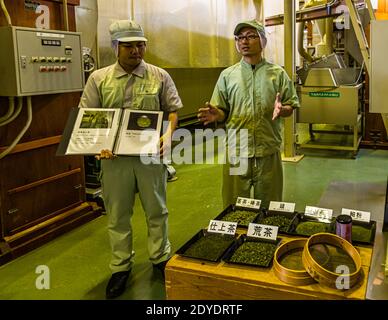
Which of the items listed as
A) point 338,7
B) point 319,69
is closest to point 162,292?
point 319,69

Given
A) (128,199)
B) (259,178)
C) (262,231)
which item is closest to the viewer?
(262,231)

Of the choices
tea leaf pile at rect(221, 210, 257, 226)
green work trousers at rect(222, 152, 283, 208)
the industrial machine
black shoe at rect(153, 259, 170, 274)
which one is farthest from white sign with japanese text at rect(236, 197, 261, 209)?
the industrial machine

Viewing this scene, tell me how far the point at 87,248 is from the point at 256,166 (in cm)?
140

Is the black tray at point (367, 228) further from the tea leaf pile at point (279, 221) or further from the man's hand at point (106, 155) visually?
the man's hand at point (106, 155)

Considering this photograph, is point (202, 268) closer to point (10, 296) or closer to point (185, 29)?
point (10, 296)

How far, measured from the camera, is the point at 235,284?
1410mm

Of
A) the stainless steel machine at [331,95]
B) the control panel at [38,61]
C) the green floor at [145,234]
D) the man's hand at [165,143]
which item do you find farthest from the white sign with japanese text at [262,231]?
the stainless steel machine at [331,95]

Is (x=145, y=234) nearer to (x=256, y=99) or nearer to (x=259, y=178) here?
(x=259, y=178)

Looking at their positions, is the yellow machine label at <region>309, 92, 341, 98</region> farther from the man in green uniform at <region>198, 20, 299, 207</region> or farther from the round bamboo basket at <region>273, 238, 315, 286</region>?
the round bamboo basket at <region>273, 238, 315, 286</region>

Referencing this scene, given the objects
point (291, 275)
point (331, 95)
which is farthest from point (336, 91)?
point (291, 275)

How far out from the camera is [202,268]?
148 cm

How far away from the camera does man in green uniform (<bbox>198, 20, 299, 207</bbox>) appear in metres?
2.40

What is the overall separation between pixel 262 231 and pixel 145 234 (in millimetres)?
1794
